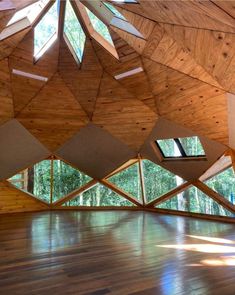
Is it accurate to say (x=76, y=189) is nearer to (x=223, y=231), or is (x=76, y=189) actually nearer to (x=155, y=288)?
(x=223, y=231)

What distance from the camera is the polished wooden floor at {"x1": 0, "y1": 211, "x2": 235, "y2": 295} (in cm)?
288

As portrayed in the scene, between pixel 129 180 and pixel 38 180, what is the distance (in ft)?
9.44

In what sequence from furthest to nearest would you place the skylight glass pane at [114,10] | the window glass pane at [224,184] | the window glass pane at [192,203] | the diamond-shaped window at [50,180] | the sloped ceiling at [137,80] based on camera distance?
the diamond-shaped window at [50,180] → the window glass pane at [192,203] → the window glass pane at [224,184] → the skylight glass pane at [114,10] → the sloped ceiling at [137,80]

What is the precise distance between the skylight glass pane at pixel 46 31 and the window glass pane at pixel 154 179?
4538 mm

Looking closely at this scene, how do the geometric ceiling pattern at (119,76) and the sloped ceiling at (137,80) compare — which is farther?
the geometric ceiling pattern at (119,76)

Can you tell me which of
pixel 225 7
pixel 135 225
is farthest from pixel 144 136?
pixel 225 7

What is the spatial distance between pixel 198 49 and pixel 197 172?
3719mm

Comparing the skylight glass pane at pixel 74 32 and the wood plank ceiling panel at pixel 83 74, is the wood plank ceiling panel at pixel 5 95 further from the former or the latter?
the skylight glass pane at pixel 74 32

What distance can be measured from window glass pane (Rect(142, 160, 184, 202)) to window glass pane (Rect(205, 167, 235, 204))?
1406mm

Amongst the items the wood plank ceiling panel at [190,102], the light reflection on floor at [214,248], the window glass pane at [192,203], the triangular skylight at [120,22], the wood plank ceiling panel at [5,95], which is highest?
the triangular skylight at [120,22]

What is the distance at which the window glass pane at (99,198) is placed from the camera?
30.1 feet

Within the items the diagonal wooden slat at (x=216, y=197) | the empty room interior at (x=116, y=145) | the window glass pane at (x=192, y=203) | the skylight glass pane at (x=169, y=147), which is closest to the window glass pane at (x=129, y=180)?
the empty room interior at (x=116, y=145)

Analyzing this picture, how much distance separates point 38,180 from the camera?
9.26 m

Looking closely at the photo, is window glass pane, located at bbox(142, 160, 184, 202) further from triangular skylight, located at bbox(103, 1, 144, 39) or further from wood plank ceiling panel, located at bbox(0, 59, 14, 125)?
triangular skylight, located at bbox(103, 1, 144, 39)
